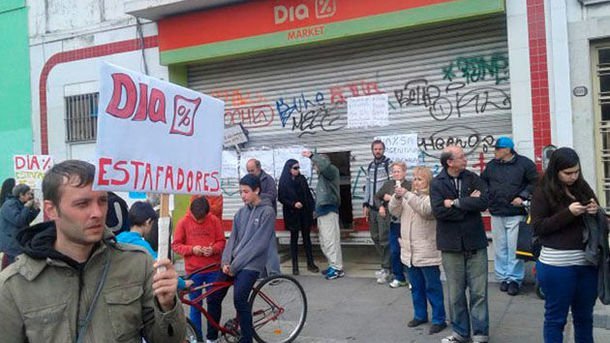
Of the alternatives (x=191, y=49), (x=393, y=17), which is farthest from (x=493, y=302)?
(x=191, y=49)

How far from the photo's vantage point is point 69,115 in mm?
11977

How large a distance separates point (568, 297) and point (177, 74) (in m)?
8.46

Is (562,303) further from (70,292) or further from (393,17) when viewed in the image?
(393,17)

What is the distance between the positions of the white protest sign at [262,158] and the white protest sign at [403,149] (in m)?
2.29

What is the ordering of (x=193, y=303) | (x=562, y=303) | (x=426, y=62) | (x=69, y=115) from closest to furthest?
(x=562, y=303), (x=193, y=303), (x=426, y=62), (x=69, y=115)

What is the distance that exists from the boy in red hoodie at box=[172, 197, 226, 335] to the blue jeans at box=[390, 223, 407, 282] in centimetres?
273

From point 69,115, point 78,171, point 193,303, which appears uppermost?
point 69,115

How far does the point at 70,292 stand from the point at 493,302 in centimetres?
585

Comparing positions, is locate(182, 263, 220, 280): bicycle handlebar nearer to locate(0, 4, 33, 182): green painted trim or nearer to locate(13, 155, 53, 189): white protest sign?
locate(13, 155, 53, 189): white protest sign

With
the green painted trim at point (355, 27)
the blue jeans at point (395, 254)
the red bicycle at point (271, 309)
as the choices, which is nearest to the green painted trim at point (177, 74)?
the green painted trim at point (355, 27)

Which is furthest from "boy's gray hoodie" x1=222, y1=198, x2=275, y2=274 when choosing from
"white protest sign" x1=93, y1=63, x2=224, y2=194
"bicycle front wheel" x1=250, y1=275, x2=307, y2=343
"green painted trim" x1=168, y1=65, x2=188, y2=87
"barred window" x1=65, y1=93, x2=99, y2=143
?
"barred window" x1=65, y1=93, x2=99, y2=143

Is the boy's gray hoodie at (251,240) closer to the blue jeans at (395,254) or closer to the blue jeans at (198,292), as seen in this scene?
the blue jeans at (198,292)

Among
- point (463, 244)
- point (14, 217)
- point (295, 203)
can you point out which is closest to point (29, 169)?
point (14, 217)

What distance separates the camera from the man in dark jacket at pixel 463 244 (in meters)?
5.31
